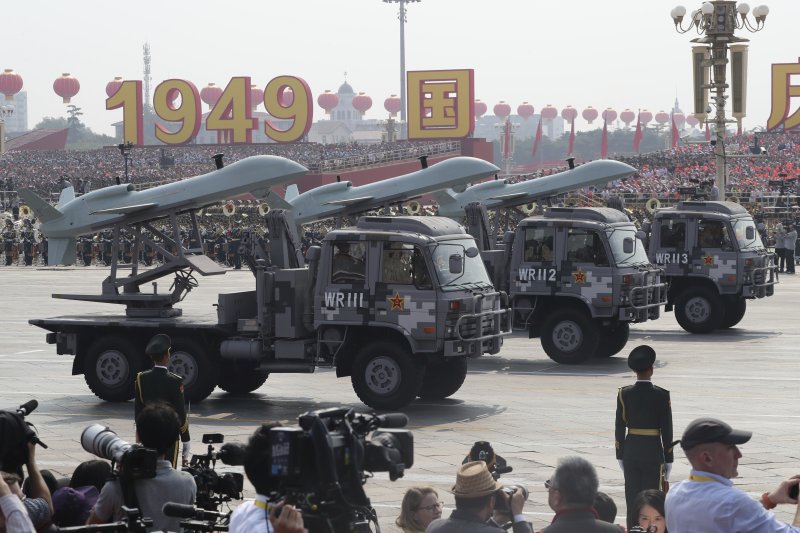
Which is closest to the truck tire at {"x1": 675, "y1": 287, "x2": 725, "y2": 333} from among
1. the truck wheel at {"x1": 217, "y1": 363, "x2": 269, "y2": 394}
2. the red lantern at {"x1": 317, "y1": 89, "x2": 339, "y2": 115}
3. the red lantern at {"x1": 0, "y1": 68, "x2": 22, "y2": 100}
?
the truck wheel at {"x1": 217, "y1": 363, "x2": 269, "y2": 394}

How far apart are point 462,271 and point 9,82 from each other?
12043 cm

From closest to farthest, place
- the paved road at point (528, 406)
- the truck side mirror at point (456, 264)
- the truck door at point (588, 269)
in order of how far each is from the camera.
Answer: the paved road at point (528, 406)
the truck side mirror at point (456, 264)
the truck door at point (588, 269)

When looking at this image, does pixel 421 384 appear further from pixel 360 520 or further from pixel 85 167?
pixel 85 167

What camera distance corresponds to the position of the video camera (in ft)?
20.6

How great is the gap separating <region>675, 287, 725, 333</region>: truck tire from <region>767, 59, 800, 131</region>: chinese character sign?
Answer: 207 feet

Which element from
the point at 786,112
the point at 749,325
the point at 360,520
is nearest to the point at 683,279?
the point at 749,325

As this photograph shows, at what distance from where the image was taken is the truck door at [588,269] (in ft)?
69.0

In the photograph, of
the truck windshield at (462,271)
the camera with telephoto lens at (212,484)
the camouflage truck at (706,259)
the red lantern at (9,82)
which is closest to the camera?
the camera with telephoto lens at (212,484)

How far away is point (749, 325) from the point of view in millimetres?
27438

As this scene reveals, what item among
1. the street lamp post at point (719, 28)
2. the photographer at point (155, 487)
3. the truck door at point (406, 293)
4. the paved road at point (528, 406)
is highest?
the street lamp post at point (719, 28)

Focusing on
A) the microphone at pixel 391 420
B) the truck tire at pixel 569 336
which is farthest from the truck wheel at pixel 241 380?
the microphone at pixel 391 420

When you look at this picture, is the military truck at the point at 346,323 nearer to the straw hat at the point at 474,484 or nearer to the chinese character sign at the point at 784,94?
the straw hat at the point at 474,484

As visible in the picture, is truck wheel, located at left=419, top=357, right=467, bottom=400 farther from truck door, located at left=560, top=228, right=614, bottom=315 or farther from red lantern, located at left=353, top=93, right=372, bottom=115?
red lantern, located at left=353, top=93, right=372, bottom=115

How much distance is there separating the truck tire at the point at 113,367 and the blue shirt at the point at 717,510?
40.0 ft
